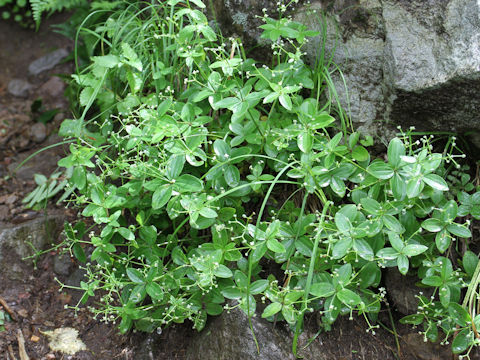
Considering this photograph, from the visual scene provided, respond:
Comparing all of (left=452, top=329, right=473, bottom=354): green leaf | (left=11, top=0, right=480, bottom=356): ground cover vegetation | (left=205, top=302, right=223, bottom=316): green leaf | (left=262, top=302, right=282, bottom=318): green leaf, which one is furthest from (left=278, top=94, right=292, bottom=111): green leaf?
(left=452, top=329, right=473, bottom=354): green leaf

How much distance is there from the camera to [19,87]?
4.23 metres

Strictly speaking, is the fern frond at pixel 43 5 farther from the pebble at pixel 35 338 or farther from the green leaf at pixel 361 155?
the green leaf at pixel 361 155

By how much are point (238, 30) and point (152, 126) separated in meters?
1.00

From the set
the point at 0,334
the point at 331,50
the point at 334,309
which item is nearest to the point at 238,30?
the point at 331,50

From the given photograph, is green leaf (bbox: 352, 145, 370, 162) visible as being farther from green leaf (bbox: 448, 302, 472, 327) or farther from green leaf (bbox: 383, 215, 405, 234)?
green leaf (bbox: 448, 302, 472, 327)

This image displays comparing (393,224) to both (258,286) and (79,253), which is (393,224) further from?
(79,253)

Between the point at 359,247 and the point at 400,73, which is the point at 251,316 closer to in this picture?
the point at 359,247

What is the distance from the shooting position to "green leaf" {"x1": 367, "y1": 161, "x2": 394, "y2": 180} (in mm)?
2197

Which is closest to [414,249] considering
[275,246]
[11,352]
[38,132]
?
[275,246]

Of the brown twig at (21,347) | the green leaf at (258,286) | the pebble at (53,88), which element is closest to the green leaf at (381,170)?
the green leaf at (258,286)

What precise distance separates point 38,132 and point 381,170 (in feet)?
8.92

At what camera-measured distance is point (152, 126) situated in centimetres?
235

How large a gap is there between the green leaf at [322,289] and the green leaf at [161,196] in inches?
30.8

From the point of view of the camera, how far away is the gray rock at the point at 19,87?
13.8 ft
